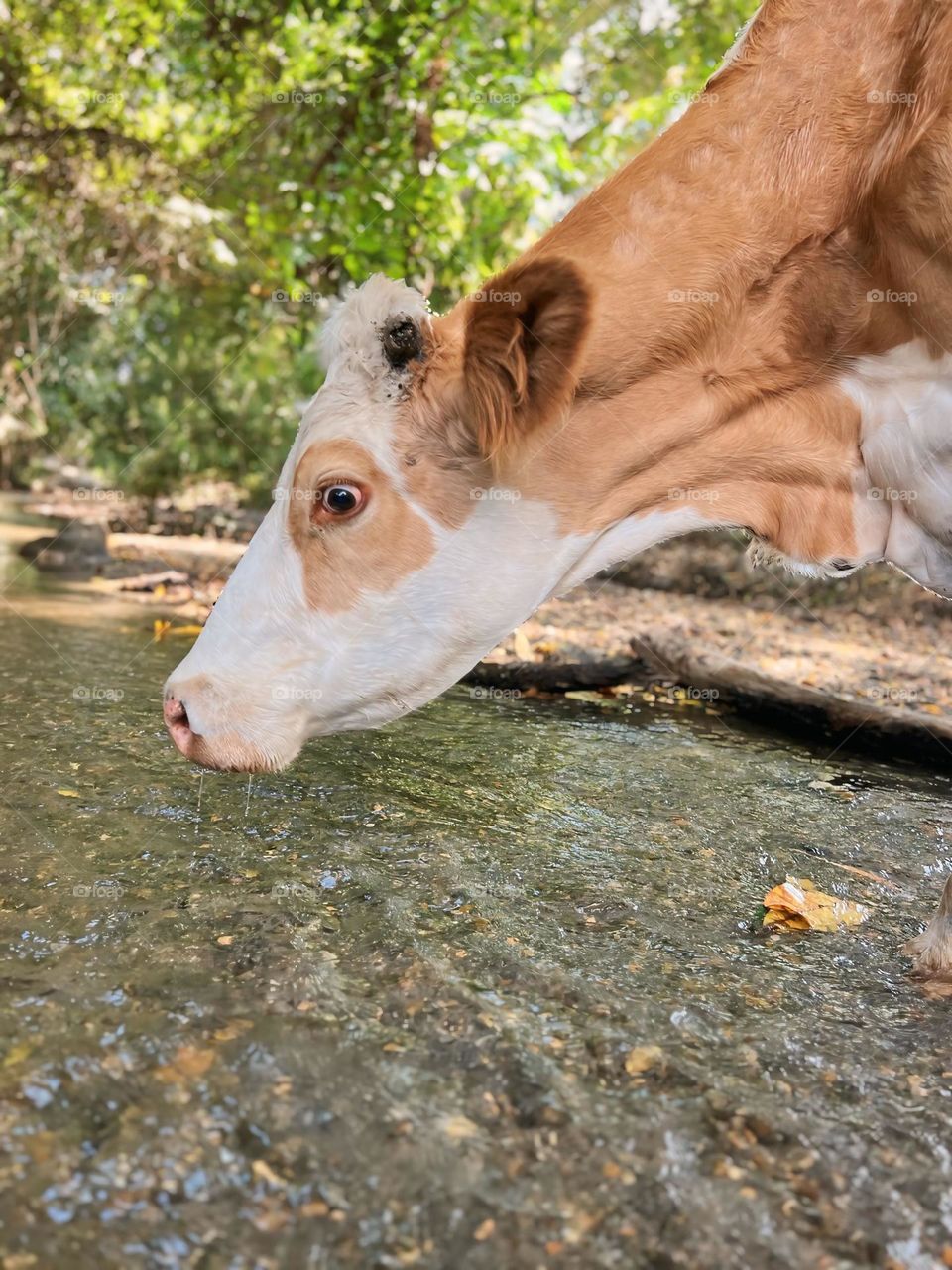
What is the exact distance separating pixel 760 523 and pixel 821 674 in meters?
2.94

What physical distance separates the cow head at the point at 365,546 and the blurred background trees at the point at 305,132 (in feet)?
8.77

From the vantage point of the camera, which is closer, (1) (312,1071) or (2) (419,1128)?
(2) (419,1128)

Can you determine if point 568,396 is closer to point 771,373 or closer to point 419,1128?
point 771,373

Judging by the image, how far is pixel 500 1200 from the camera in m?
1.71

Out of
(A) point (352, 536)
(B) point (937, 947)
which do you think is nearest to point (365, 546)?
(A) point (352, 536)

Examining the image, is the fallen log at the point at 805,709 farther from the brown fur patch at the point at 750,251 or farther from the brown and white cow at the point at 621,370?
the brown fur patch at the point at 750,251

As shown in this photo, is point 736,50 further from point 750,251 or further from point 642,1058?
point 642,1058

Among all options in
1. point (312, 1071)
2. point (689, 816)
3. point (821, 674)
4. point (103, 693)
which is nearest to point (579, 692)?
point (821, 674)

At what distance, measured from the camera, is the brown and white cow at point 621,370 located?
2.82m

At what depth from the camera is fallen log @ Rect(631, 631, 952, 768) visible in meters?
4.53

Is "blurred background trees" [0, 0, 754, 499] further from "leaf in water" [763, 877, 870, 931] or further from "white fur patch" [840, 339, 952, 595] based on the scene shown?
"leaf in water" [763, 877, 870, 931]

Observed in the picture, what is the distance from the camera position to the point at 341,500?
283 cm

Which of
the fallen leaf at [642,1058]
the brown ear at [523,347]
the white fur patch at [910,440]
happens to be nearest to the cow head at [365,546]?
the brown ear at [523,347]

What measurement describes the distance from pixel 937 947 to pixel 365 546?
1715 mm
